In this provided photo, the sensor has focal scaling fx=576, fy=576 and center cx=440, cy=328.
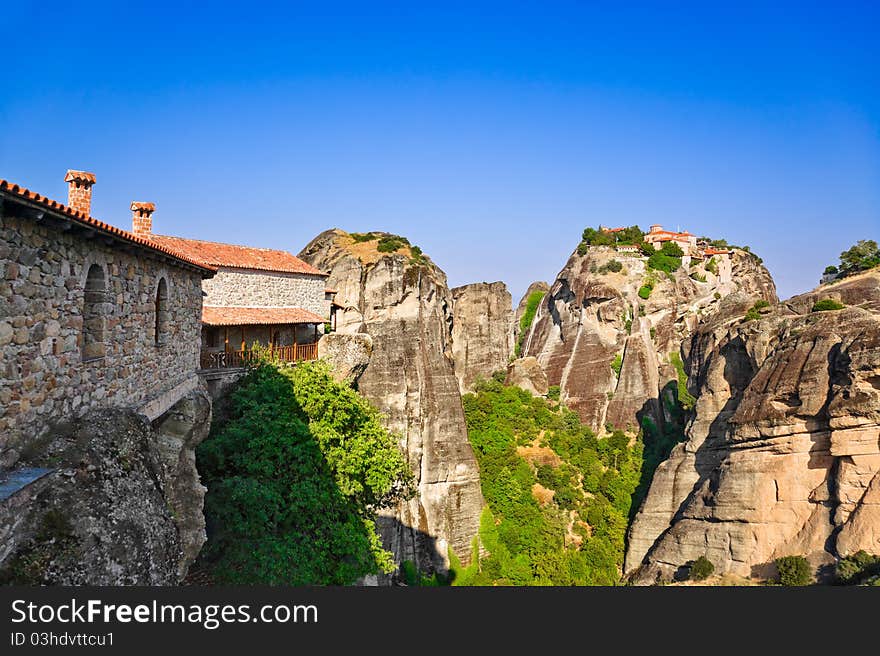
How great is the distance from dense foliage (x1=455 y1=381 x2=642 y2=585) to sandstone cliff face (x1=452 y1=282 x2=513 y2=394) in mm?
2301

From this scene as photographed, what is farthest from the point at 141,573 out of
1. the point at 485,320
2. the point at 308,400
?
the point at 485,320

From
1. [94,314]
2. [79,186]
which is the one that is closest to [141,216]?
[79,186]

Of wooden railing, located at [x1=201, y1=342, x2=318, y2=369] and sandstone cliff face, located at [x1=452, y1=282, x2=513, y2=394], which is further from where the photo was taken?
sandstone cliff face, located at [x1=452, y1=282, x2=513, y2=394]

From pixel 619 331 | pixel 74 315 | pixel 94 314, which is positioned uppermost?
pixel 619 331

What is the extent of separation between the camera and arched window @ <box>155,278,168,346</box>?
12.0m

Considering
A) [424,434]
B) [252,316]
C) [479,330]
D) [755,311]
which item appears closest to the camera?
[252,316]

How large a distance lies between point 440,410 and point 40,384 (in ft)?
87.5

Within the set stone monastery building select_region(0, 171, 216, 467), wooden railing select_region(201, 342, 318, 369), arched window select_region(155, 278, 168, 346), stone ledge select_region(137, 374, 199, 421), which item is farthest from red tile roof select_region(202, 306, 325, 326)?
stone monastery building select_region(0, 171, 216, 467)

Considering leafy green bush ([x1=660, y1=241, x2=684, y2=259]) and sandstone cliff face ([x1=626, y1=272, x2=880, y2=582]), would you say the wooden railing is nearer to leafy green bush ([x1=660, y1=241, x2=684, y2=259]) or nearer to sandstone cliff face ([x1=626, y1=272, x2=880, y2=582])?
sandstone cliff face ([x1=626, y1=272, x2=880, y2=582])

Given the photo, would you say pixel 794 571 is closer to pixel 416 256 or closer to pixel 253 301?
pixel 253 301

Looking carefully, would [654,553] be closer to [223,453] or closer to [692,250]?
[223,453]

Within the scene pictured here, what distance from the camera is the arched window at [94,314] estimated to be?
866 cm

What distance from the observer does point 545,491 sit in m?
37.7

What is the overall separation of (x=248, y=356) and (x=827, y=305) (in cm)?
2249
